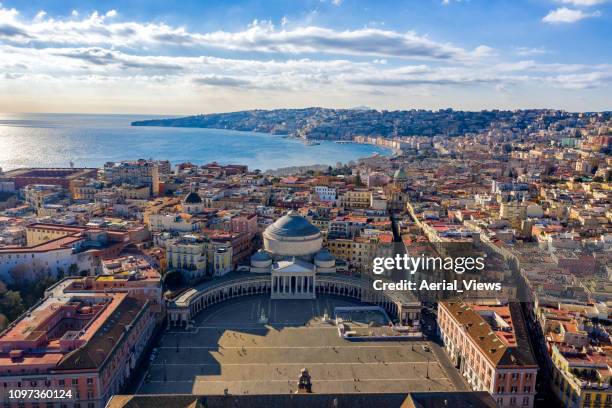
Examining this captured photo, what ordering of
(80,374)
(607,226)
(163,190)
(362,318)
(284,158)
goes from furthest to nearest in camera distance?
(284,158) → (163,190) → (607,226) → (362,318) → (80,374)

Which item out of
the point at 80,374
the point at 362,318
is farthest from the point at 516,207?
the point at 80,374

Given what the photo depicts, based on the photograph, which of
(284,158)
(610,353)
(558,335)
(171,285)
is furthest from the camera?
(284,158)

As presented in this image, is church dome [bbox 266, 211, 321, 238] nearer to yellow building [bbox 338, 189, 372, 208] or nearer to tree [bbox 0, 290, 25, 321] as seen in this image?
tree [bbox 0, 290, 25, 321]

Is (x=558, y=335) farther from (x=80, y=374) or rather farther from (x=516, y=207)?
(x=516, y=207)

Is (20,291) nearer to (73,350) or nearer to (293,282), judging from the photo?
(73,350)

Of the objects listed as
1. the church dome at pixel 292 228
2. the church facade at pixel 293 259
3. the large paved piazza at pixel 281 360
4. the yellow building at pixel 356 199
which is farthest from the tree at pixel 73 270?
the yellow building at pixel 356 199

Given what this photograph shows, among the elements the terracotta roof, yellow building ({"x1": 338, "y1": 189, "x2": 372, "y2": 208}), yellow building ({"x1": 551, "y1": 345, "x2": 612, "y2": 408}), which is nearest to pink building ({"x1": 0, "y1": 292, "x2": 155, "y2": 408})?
the terracotta roof
